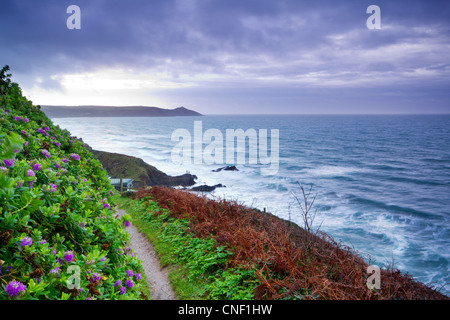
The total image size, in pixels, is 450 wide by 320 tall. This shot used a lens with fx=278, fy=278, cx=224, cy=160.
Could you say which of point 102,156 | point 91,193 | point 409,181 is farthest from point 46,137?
point 409,181

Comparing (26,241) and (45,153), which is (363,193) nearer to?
(45,153)

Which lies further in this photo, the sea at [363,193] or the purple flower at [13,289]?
the sea at [363,193]

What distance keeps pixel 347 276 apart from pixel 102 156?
43.5 metres

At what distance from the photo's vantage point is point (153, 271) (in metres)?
7.30

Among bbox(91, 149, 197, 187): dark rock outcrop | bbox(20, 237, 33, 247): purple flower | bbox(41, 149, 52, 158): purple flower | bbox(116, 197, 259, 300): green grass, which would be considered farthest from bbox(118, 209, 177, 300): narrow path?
bbox(91, 149, 197, 187): dark rock outcrop

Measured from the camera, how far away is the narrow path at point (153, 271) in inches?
243

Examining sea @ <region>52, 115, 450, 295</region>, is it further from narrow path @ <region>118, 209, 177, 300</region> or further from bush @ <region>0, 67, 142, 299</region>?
bush @ <region>0, 67, 142, 299</region>

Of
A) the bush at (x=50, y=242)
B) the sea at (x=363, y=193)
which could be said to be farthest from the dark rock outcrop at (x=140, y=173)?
the bush at (x=50, y=242)

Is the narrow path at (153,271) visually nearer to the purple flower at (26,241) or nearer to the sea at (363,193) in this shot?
the sea at (363,193)

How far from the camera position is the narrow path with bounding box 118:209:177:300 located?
6176mm

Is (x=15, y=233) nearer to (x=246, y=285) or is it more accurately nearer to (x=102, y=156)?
(x=246, y=285)

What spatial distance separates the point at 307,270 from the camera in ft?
16.4

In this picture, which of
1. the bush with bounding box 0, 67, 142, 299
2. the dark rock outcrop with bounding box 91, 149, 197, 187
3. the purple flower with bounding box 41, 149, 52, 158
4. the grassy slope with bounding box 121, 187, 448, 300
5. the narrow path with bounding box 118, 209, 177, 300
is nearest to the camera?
the bush with bounding box 0, 67, 142, 299

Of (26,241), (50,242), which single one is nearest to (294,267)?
(50,242)
